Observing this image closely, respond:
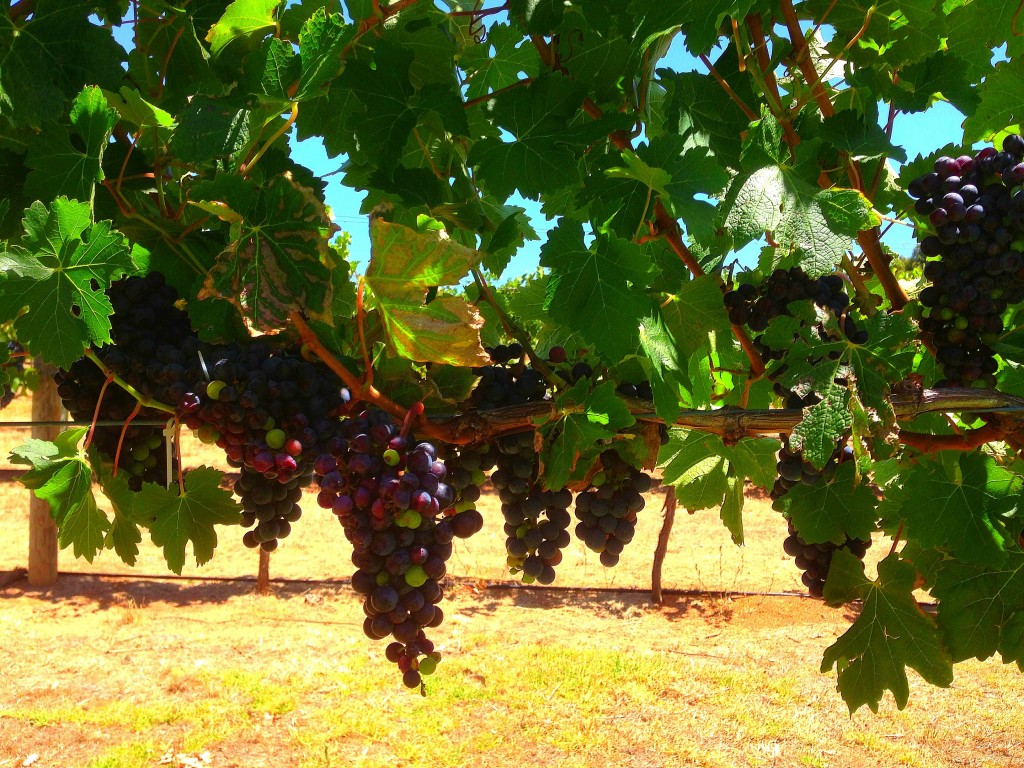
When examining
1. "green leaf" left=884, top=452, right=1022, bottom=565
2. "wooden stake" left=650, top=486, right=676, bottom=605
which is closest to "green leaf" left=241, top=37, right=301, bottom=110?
Answer: "green leaf" left=884, top=452, right=1022, bottom=565

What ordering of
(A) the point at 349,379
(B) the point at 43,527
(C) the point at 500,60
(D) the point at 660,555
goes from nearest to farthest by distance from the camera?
(A) the point at 349,379 < (C) the point at 500,60 < (D) the point at 660,555 < (B) the point at 43,527

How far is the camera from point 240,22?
4.69 feet

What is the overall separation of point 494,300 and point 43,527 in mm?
7747

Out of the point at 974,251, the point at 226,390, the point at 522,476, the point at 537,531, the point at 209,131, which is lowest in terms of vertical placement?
the point at 537,531

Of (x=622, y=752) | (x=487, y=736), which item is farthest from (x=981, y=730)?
(x=487, y=736)

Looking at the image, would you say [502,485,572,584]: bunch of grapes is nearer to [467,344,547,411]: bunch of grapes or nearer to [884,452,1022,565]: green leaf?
[467,344,547,411]: bunch of grapes

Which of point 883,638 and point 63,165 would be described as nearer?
point 63,165

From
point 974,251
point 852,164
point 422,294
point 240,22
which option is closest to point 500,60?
point 240,22

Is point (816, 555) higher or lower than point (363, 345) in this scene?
lower

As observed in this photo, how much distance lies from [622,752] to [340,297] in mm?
4401

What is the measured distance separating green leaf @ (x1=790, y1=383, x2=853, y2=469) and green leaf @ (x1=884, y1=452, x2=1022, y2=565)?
373mm

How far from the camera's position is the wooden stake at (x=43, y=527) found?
734cm

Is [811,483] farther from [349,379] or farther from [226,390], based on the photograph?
[226,390]

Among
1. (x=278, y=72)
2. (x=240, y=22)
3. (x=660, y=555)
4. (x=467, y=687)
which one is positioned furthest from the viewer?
(x=660, y=555)
